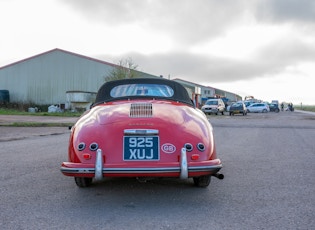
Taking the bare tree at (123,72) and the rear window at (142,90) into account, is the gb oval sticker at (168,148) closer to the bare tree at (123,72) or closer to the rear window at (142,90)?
the rear window at (142,90)

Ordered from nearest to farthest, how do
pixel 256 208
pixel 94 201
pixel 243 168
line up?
pixel 256 208 → pixel 94 201 → pixel 243 168

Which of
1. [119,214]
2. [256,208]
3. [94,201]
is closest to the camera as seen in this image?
[119,214]

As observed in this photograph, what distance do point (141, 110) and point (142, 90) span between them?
0.98 m

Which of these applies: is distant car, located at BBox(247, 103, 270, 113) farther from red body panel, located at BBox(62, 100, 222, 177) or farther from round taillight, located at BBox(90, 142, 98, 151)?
round taillight, located at BBox(90, 142, 98, 151)

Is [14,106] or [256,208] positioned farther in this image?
[14,106]

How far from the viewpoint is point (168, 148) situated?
368 cm

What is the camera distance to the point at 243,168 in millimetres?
5695

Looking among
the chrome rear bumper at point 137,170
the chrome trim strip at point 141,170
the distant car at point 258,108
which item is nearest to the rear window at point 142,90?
the chrome rear bumper at point 137,170

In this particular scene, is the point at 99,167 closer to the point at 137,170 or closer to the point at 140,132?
the point at 137,170

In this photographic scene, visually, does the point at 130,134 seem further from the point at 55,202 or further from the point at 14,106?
the point at 14,106

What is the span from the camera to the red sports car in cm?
352

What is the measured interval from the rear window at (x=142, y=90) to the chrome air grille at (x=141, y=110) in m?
0.63

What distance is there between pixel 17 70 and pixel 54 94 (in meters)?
5.88

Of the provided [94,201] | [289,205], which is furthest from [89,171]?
[289,205]
